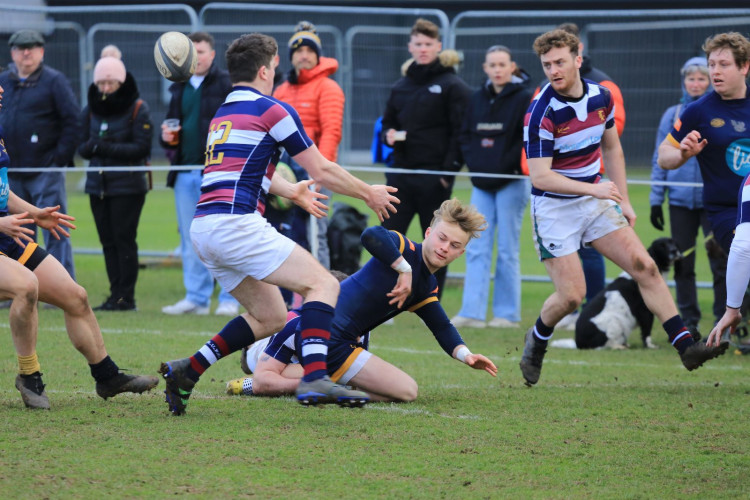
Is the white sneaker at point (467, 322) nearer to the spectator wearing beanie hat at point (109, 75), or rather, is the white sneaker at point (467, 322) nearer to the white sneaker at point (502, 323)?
the white sneaker at point (502, 323)

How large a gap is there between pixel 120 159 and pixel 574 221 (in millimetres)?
5390

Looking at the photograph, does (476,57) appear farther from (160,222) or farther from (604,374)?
(160,222)

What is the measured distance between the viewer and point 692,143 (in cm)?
677

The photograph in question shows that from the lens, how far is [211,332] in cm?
919

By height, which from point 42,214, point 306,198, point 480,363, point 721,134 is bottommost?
point 480,363

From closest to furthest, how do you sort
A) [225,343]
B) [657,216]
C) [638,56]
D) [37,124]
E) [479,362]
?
[225,343] → [479,362] → [657,216] → [37,124] → [638,56]

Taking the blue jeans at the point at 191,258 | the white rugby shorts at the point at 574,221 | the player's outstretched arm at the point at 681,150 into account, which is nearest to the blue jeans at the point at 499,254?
the blue jeans at the point at 191,258

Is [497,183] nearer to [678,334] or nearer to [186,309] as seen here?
[186,309]

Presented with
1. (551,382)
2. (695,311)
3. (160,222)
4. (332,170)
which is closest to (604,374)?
(551,382)

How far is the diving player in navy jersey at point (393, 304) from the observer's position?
238 inches

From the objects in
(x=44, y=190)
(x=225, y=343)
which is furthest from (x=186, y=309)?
(x=225, y=343)

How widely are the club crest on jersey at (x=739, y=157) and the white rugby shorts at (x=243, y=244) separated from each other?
10.6 ft

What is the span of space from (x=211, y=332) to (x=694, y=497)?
559 cm

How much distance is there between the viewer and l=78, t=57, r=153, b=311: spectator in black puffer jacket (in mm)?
10492
